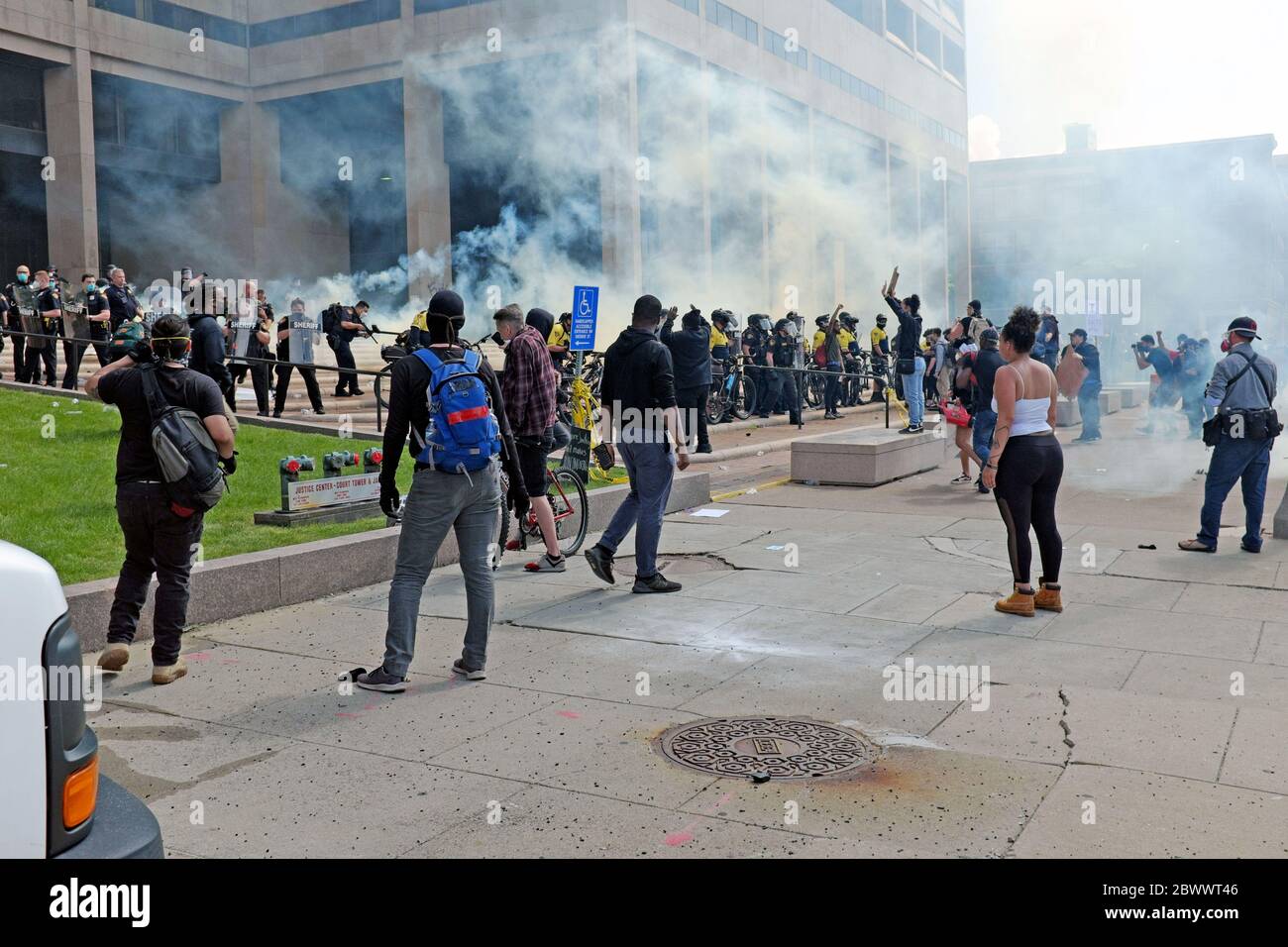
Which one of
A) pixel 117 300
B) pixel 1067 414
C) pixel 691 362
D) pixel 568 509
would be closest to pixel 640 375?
pixel 568 509

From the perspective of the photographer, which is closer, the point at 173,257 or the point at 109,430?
the point at 109,430

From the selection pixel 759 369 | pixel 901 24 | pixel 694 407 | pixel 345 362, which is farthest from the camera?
pixel 901 24

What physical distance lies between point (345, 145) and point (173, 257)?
23.1ft

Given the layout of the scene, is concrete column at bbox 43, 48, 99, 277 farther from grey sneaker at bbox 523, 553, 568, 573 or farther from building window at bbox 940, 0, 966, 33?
building window at bbox 940, 0, 966, 33

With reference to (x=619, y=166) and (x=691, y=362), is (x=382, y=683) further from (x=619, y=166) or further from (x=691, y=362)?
(x=619, y=166)

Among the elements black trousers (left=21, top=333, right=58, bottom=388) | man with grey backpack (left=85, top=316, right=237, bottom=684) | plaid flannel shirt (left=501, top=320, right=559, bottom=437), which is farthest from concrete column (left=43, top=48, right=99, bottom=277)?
man with grey backpack (left=85, top=316, right=237, bottom=684)

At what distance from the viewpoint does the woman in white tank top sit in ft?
23.3

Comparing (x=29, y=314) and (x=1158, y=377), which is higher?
(x=29, y=314)

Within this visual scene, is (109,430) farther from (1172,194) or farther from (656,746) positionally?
(1172,194)

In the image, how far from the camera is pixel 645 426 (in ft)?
25.2

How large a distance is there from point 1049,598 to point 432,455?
391cm

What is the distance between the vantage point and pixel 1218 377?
9.12 meters

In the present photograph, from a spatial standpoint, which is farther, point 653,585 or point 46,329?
point 46,329

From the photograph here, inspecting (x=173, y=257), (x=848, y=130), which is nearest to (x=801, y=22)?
(x=848, y=130)
